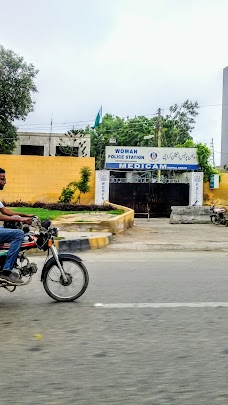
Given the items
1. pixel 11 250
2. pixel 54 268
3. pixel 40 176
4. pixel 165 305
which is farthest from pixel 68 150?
pixel 165 305

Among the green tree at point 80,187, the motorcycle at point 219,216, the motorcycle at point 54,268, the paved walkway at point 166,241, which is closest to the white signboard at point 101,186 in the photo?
the green tree at point 80,187

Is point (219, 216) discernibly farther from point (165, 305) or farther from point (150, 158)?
point (165, 305)

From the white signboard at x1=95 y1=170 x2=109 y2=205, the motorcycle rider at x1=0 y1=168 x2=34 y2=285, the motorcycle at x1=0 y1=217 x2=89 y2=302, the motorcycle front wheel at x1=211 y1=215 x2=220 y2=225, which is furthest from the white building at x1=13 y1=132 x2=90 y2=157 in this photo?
the motorcycle rider at x1=0 y1=168 x2=34 y2=285

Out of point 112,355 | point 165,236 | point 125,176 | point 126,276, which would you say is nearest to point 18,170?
point 125,176

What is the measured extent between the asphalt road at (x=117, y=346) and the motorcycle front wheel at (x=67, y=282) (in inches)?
5.3

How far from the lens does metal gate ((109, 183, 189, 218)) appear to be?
932 inches

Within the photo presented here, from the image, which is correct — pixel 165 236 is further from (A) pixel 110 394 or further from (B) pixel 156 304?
(A) pixel 110 394

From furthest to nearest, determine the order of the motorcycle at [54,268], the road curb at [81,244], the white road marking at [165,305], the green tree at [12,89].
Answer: the green tree at [12,89]
the road curb at [81,244]
the motorcycle at [54,268]
the white road marking at [165,305]

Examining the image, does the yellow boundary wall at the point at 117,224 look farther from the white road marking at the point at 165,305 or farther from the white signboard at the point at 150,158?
the white signboard at the point at 150,158

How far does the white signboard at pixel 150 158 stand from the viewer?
77.3 feet

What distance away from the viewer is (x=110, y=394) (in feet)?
8.91

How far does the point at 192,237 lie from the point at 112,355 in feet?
33.9

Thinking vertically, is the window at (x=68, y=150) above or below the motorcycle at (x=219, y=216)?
above

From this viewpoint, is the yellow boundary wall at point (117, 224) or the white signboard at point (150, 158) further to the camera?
the white signboard at point (150, 158)
